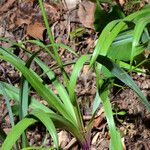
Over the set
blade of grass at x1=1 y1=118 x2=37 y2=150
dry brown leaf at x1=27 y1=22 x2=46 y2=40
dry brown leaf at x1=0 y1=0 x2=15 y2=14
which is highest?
dry brown leaf at x1=0 y1=0 x2=15 y2=14

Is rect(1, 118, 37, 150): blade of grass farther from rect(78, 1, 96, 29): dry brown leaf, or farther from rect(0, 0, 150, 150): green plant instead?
rect(78, 1, 96, 29): dry brown leaf

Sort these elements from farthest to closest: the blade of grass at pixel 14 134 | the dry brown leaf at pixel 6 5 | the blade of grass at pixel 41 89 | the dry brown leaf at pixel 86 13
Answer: the dry brown leaf at pixel 6 5 → the dry brown leaf at pixel 86 13 → the blade of grass at pixel 41 89 → the blade of grass at pixel 14 134

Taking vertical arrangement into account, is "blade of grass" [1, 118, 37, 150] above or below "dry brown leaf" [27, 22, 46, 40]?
below

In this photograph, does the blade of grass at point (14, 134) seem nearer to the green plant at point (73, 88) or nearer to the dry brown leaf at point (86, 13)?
the green plant at point (73, 88)

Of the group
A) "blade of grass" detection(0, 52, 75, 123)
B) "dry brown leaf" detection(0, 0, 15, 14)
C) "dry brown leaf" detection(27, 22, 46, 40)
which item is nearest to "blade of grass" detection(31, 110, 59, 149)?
"blade of grass" detection(0, 52, 75, 123)

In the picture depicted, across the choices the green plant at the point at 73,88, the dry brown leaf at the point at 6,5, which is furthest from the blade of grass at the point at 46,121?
the dry brown leaf at the point at 6,5

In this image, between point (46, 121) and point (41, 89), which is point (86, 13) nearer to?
point (41, 89)
